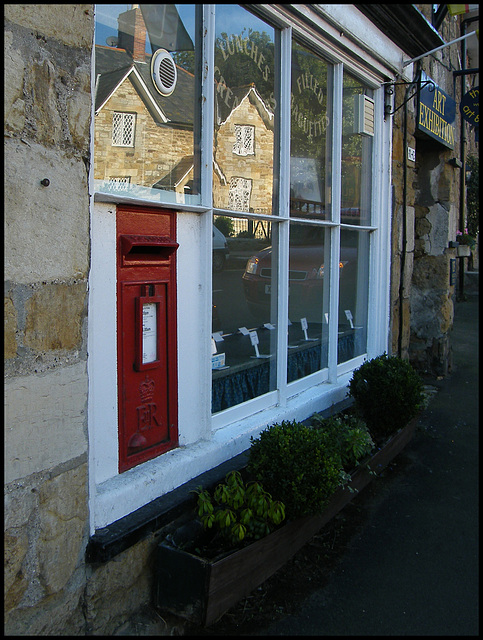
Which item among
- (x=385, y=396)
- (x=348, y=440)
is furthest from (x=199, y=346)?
(x=385, y=396)

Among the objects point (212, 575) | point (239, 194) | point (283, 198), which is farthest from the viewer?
point (283, 198)

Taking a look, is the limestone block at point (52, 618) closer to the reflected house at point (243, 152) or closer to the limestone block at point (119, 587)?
the limestone block at point (119, 587)

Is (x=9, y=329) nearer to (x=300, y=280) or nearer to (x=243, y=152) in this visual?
(x=243, y=152)

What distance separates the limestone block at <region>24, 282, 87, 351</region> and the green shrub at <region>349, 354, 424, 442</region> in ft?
9.35

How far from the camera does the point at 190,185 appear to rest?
127 inches

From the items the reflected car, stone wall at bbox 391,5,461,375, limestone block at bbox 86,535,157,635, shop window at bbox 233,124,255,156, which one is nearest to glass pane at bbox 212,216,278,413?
the reflected car

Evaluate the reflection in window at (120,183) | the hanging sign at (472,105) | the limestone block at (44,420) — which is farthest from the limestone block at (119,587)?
the hanging sign at (472,105)

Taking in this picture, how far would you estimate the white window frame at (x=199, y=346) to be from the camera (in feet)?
8.83

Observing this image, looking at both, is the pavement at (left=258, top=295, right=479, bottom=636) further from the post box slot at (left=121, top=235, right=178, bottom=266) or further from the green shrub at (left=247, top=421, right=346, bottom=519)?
the post box slot at (left=121, top=235, right=178, bottom=266)

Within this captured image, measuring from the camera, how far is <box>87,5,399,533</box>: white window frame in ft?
8.83

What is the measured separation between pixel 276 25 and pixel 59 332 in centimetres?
281

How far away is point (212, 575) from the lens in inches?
101

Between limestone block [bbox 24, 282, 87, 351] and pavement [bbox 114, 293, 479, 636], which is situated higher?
limestone block [bbox 24, 282, 87, 351]

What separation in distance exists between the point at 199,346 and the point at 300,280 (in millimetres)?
1445
